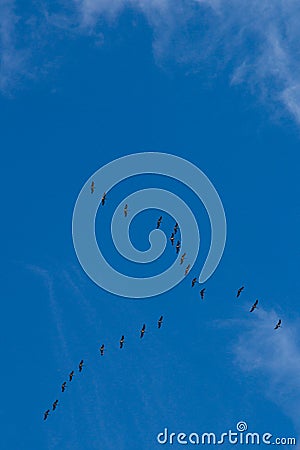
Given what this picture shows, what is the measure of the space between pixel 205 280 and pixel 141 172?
12.6 m

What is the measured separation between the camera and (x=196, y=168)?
162m

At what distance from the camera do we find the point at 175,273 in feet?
527

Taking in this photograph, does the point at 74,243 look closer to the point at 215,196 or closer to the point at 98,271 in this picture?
the point at 98,271

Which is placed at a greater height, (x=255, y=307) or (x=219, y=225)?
(x=219, y=225)

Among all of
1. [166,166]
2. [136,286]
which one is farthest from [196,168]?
[136,286]

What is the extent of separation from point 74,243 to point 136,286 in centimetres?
749

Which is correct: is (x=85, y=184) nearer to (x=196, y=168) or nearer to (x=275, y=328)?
(x=196, y=168)

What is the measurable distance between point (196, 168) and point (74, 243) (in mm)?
14091

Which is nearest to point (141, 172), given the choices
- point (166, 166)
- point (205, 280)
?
point (166, 166)

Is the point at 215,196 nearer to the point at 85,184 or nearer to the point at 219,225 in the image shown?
the point at 219,225

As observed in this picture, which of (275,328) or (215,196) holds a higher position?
(215,196)

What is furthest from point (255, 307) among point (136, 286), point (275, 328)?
point (136, 286)

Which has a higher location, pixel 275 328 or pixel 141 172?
pixel 141 172

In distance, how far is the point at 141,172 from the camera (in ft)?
534
